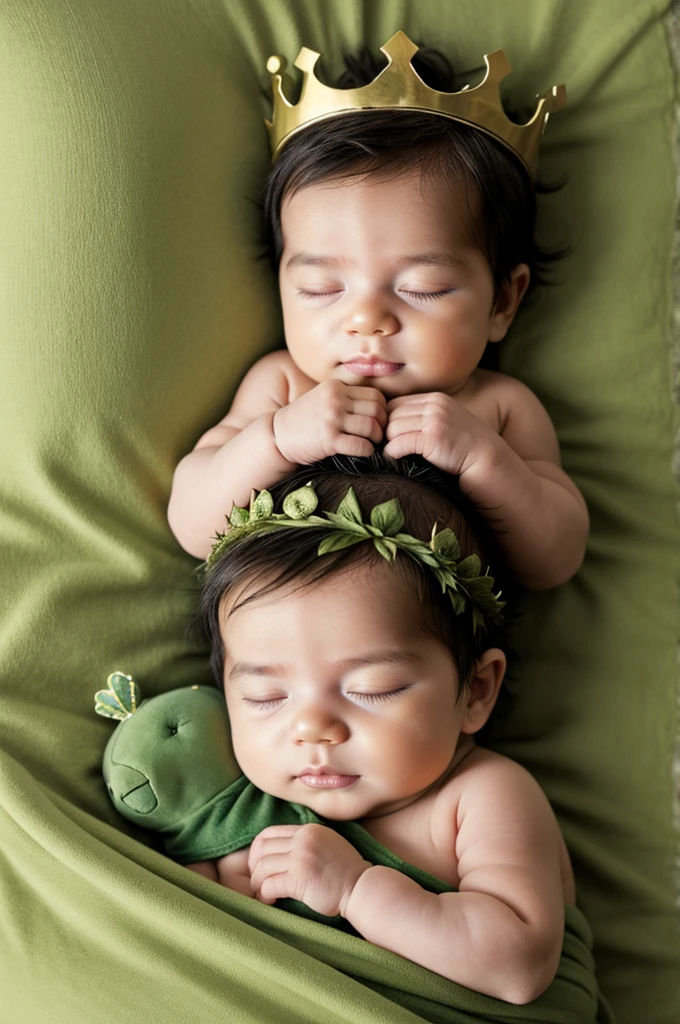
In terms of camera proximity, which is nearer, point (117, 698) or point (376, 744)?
point (376, 744)

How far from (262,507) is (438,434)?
9.6 inches

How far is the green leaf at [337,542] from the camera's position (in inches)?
49.6

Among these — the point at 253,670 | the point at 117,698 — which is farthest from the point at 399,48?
the point at 117,698

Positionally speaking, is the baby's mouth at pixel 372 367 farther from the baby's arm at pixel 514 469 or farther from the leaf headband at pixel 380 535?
the leaf headband at pixel 380 535

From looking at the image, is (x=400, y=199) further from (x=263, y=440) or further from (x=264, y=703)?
(x=264, y=703)

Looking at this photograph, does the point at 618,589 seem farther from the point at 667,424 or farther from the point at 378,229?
the point at 378,229

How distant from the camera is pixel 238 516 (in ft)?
4.48

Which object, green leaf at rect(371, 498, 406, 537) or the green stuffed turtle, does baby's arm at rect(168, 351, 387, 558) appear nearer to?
green leaf at rect(371, 498, 406, 537)

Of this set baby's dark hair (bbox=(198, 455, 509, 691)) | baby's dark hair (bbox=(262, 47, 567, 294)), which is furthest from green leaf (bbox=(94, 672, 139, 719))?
baby's dark hair (bbox=(262, 47, 567, 294))

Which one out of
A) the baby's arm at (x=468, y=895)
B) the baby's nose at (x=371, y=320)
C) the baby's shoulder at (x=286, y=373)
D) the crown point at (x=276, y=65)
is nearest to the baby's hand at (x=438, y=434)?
the baby's nose at (x=371, y=320)

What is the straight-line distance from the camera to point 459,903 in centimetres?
121

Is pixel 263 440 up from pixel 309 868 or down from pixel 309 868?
up

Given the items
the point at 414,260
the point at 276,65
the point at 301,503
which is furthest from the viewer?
the point at 276,65

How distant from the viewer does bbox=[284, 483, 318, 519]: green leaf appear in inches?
51.0
